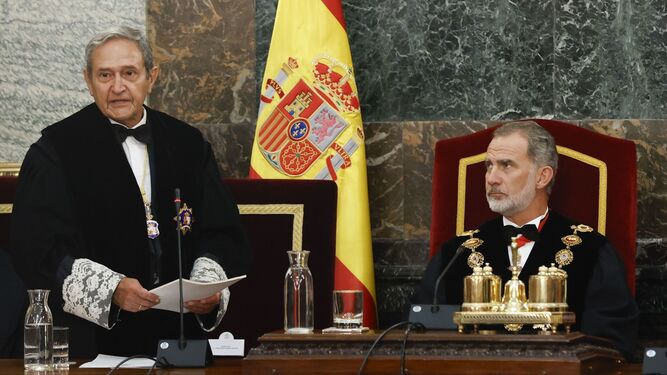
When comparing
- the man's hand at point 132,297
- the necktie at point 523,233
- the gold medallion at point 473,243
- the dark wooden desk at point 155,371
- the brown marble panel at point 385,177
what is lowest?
the dark wooden desk at point 155,371

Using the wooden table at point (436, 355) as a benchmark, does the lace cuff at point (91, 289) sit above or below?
above

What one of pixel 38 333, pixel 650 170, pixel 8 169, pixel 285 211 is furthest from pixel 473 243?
pixel 8 169

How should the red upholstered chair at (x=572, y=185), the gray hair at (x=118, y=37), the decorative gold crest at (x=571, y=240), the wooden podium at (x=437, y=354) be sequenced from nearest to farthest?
1. the wooden podium at (x=437, y=354)
2. the gray hair at (x=118, y=37)
3. the decorative gold crest at (x=571, y=240)
4. the red upholstered chair at (x=572, y=185)

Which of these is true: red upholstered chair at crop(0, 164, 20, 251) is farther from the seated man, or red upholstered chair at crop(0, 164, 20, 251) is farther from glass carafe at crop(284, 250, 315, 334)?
glass carafe at crop(284, 250, 315, 334)

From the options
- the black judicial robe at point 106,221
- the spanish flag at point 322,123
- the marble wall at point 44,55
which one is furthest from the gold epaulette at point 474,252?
the marble wall at point 44,55

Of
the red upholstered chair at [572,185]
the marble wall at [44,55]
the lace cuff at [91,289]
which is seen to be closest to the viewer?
the lace cuff at [91,289]

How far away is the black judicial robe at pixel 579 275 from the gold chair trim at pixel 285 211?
23.9 inches

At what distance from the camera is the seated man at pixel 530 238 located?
18.2 ft

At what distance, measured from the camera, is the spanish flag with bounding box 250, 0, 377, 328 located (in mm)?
6539

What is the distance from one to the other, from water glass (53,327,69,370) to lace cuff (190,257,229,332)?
59 centimetres

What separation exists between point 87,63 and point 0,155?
2195 mm

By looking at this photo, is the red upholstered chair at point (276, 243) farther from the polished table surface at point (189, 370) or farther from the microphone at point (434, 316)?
the microphone at point (434, 316)

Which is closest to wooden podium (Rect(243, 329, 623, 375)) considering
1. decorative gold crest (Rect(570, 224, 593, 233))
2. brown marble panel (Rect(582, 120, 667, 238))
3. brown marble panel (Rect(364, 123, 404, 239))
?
decorative gold crest (Rect(570, 224, 593, 233))

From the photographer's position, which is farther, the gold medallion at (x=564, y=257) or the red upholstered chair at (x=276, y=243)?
the red upholstered chair at (x=276, y=243)
